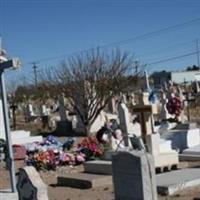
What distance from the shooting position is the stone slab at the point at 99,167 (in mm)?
11790

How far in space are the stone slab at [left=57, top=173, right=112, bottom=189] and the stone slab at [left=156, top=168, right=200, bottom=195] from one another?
1.09 meters

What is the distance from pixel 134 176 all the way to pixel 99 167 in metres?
4.11

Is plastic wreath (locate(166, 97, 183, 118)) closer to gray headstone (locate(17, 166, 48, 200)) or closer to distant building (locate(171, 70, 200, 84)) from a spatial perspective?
gray headstone (locate(17, 166, 48, 200))

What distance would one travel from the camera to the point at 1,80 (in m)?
10.6

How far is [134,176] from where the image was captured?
26.4 ft

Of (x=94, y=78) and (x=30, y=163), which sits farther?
(x=94, y=78)

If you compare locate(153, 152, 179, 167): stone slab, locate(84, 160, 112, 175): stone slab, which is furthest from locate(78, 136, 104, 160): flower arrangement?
locate(153, 152, 179, 167): stone slab

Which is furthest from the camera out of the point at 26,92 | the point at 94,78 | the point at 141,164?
the point at 26,92

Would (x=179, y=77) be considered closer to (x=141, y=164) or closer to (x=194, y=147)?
(x=194, y=147)

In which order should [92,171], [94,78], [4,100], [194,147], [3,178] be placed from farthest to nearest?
[94,78] → [194,147] → [3,178] → [92,171] → [4,100]

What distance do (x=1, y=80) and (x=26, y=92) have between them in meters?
54.1

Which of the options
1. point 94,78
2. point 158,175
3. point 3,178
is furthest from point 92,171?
point 94,78

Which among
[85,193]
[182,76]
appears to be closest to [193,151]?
[85,193]

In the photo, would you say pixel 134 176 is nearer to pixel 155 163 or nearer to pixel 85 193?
pixel 85 193
